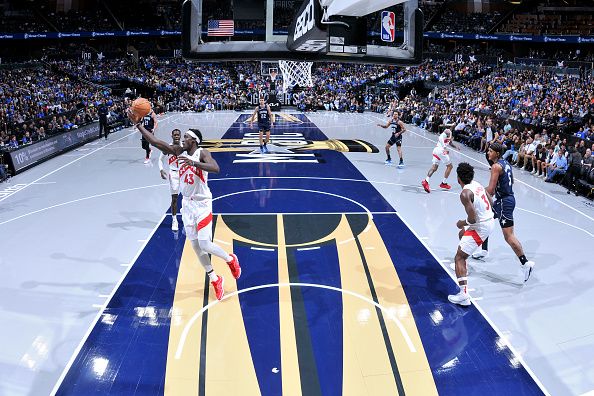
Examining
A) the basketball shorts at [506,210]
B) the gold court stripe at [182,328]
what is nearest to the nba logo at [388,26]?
the basketball shorts at [506,210]

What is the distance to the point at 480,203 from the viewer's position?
5.93 meters

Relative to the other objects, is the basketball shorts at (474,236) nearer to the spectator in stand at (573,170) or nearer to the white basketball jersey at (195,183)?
the white basketball jersey at (195,183)

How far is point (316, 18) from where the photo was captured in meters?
7.10

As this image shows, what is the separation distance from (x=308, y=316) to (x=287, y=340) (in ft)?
1.85

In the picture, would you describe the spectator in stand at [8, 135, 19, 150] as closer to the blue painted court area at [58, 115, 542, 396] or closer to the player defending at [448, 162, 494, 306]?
the blue painted court area at [58, 115, 542, 396]

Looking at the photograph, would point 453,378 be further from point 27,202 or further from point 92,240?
point 27,202

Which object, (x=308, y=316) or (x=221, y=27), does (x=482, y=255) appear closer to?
(x=308, y=316)

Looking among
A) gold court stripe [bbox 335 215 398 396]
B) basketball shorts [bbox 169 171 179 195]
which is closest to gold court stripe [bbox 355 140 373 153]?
basketball shorts [bbox 169 171 179 195]

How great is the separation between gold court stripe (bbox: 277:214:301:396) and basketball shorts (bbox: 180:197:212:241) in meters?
1.22

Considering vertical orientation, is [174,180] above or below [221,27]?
below

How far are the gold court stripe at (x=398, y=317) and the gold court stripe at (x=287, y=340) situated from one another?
98 cm

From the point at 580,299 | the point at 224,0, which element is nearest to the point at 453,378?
the point at 580,299

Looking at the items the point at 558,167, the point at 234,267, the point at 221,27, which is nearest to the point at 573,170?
the point at 558,167

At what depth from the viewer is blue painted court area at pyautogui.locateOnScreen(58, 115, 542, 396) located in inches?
180
